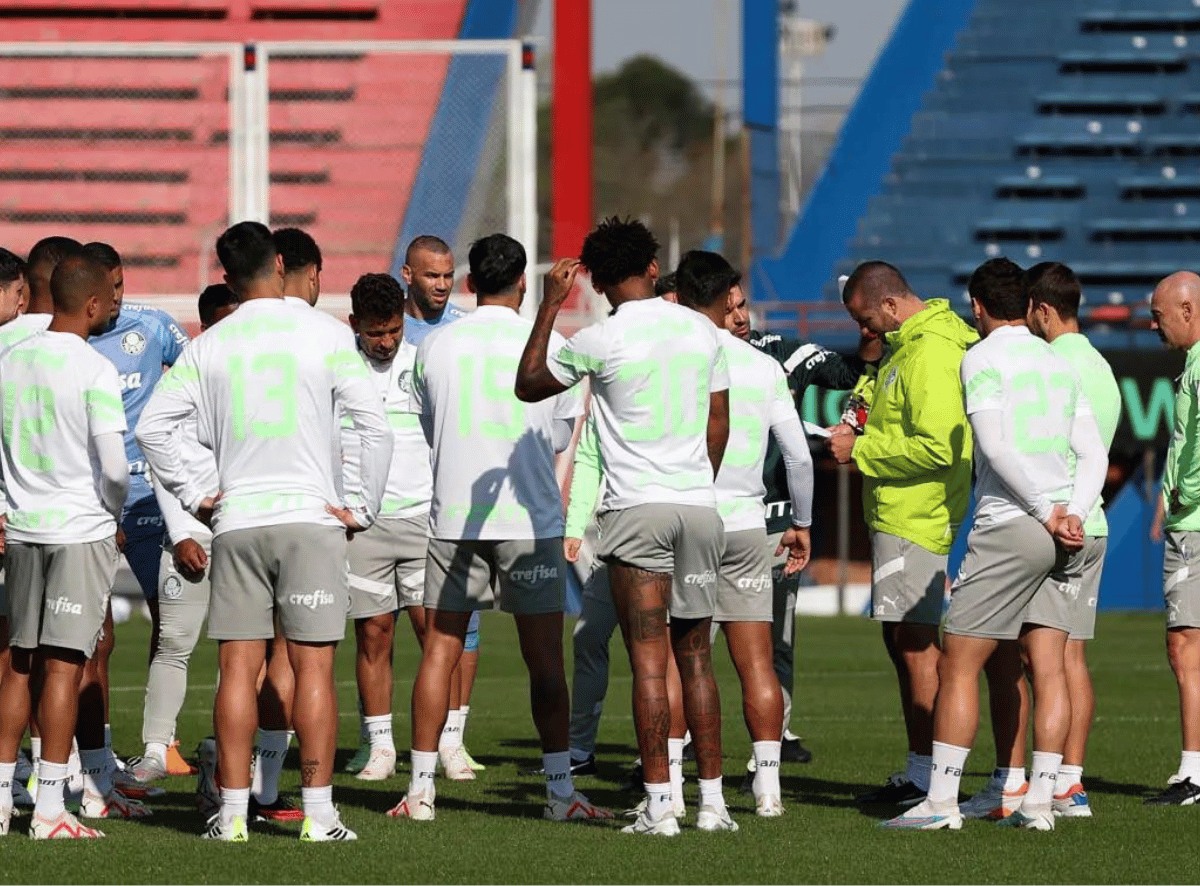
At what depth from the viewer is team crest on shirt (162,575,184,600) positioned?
895 cm

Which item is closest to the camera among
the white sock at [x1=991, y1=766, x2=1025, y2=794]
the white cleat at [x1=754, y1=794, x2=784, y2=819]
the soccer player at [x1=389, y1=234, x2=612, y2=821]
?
the soccer player at [x1=389, y1=234, x2=612, y2=821]

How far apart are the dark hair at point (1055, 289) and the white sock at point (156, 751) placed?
404 centimetres

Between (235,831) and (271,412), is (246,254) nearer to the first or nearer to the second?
(271,412)

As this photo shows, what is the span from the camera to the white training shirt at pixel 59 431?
7109mm

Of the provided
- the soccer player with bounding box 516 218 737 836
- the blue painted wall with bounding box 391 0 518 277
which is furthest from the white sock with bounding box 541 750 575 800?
the blue painted wall with bounding box 391 0 518 277

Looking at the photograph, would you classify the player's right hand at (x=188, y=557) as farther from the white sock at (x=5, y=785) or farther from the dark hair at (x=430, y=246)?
the dark hair at (x=430, y=246)

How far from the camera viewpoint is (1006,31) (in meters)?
32.7

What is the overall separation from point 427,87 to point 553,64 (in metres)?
2.78

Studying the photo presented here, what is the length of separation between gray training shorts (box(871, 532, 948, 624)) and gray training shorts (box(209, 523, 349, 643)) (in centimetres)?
231

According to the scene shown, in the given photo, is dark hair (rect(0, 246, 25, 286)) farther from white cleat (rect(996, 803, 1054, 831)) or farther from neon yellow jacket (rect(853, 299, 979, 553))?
white cleat (rect(996, 803, 1054, 831))

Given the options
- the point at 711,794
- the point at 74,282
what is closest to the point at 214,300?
the point at 74,282

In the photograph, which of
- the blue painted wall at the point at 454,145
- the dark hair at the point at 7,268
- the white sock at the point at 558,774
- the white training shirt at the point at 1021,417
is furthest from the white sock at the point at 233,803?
the blue painted wall at the point at 454,145

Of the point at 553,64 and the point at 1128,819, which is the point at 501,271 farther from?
the point at 553,64

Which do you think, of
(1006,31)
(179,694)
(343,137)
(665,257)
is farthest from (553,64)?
(665,257)
